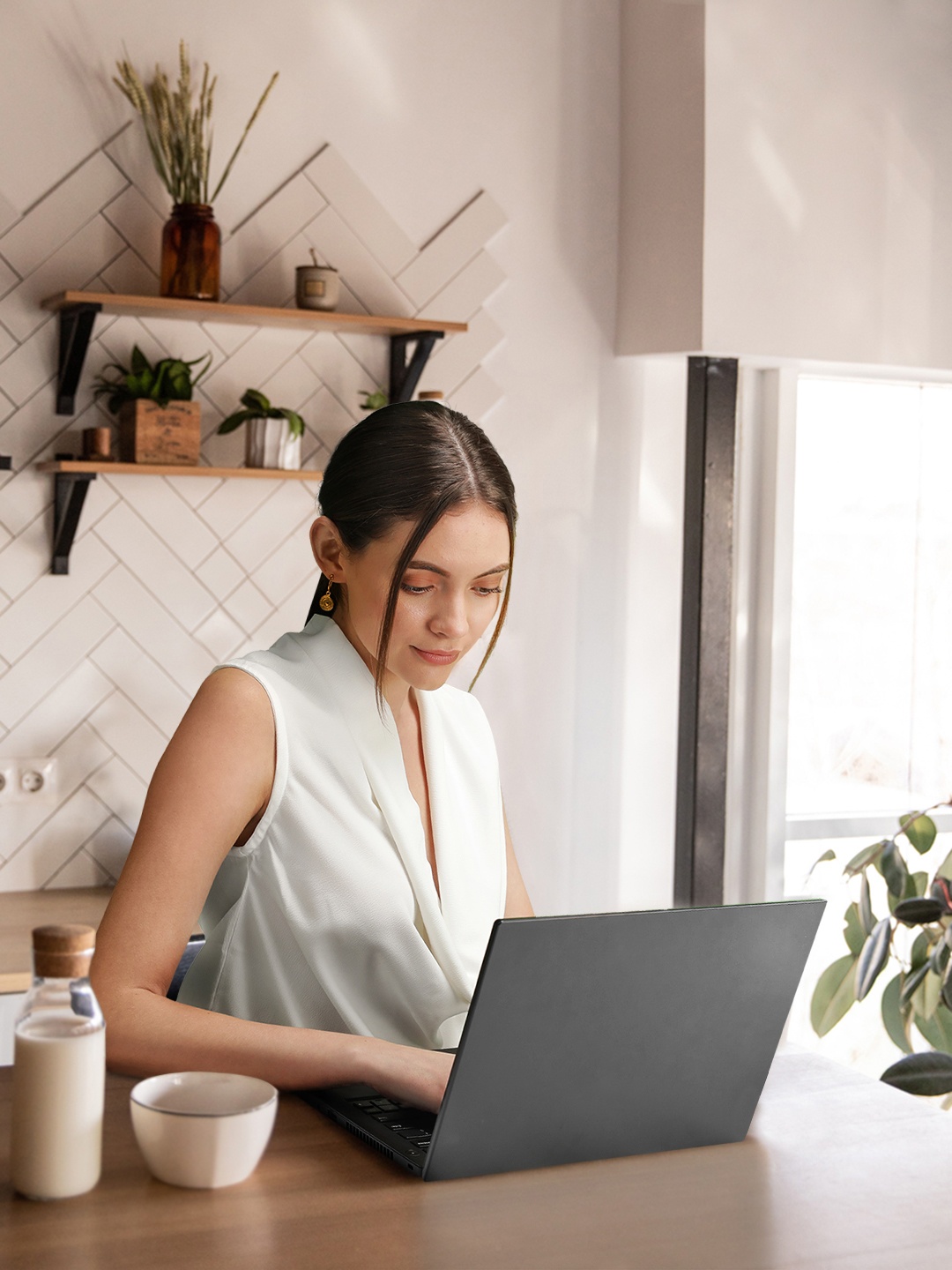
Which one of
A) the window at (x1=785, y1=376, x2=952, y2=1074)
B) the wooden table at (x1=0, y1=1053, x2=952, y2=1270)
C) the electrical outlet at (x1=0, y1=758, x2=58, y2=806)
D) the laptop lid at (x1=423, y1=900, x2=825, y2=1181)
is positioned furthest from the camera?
the window at (x1=785, y1=376, x2=952, y2=1074)

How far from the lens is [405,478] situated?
143 cm

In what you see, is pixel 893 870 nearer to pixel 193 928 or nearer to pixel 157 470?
pixel 157 470

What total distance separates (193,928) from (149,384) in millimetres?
1479

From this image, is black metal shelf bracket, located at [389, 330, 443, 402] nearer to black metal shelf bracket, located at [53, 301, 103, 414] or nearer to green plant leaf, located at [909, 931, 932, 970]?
black metal shelf bracket, located at [53, 301, 103, 414]

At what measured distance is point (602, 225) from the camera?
303 centimetres

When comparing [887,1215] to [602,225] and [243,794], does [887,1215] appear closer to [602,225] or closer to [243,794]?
[243,794]

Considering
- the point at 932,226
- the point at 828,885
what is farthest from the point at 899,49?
the point at 828,885

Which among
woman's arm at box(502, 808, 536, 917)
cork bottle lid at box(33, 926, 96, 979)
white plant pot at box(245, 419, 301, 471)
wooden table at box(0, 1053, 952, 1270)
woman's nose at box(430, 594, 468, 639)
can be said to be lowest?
wooden table at box(0, 1053, 952, 1270)

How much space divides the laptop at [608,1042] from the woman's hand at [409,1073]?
1 centimetres

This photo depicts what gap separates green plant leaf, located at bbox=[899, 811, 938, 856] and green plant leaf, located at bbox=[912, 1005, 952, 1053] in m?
0.32

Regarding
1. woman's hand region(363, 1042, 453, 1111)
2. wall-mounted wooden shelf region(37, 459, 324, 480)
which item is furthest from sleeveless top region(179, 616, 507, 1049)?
wall-mounted wooden shelf region(37, 459, 324, 480)

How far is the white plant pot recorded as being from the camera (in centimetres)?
261

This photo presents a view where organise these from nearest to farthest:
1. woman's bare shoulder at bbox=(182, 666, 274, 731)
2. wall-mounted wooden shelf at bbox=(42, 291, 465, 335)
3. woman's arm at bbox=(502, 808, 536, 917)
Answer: woman's bare shoulder at bbox=(182, 666, 274, 731) → woman's arm at bbox=(502, 808, 536, 917) → wall-mounted wooden shelf at bbox=(42, 291, 465, 335)

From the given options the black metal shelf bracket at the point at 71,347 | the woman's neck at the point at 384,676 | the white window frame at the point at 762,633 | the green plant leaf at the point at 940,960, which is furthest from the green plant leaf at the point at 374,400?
the green plant leaf at the point at 940,960
